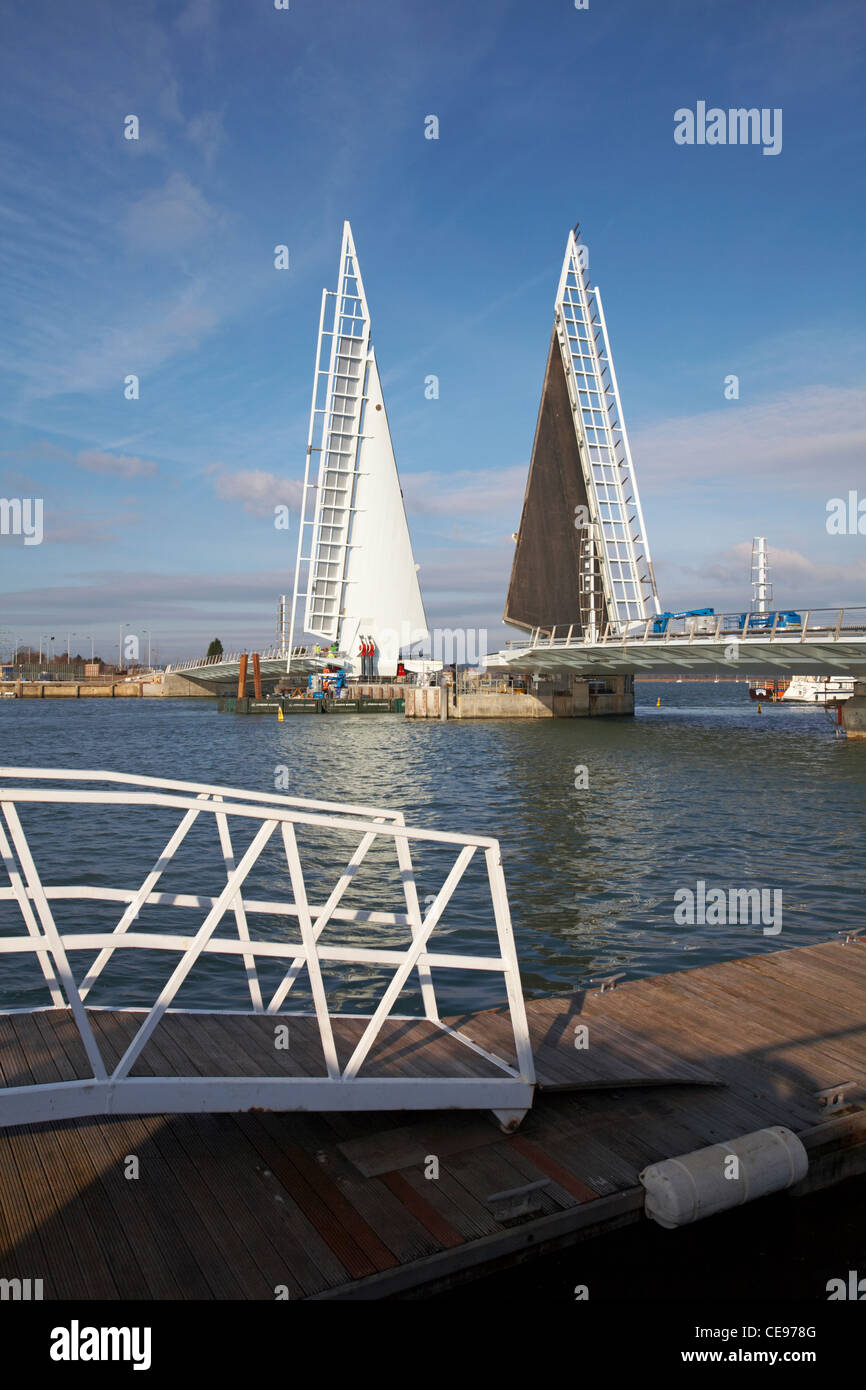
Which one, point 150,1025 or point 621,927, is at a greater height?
point 150,1025

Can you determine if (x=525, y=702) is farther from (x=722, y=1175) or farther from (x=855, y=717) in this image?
(x=722, y=1175)

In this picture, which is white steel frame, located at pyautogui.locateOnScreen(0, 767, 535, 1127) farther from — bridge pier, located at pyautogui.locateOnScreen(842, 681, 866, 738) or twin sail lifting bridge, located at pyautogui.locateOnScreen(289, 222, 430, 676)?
twin sail lifting bridge, located at pyautogui.locateOnScreen(289, 222, 430, 676)

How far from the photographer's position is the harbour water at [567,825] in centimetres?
1341

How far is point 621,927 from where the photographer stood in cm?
1446

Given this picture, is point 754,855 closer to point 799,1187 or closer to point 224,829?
point 799,1187

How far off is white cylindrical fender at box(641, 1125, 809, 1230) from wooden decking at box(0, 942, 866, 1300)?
0.18 metres

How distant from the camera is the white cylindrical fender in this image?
5656mm

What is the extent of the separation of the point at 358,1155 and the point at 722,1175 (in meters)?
2.27

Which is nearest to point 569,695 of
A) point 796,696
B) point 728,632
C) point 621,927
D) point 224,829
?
point 728,632

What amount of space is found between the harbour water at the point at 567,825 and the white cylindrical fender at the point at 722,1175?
4.99m

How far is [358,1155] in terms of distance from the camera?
5863mm

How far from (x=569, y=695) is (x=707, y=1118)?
2820 inches

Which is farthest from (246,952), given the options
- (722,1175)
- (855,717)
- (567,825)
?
(855,717)

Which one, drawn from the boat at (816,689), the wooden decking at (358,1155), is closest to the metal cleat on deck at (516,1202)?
the wooden decking at (358,1155)
